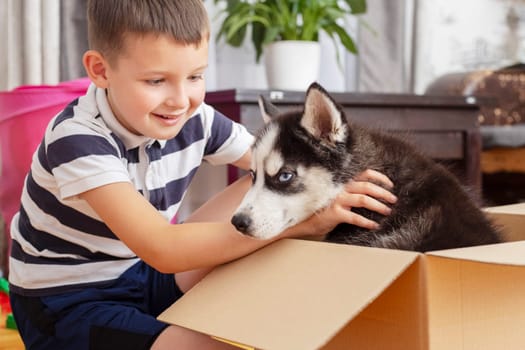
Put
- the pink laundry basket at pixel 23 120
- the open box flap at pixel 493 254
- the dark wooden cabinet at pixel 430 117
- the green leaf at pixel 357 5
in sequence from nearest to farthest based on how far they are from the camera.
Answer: the open box flap at pixel 493 254 → the pink laundry basket at pixel 23 120 → the dark wooden cabinet at pixel 430 117 → the green leaf at pixel 357 5

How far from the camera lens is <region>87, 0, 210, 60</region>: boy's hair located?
1.20m

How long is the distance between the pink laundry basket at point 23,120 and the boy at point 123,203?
688 millimetres

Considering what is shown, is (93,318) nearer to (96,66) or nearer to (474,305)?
(96,66)

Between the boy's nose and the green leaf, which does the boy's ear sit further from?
the green leaf

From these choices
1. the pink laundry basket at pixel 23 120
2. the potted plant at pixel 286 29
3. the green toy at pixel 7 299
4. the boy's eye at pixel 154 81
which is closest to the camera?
the boy's eye at pixel 154 81

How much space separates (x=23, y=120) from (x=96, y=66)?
90 centimetres

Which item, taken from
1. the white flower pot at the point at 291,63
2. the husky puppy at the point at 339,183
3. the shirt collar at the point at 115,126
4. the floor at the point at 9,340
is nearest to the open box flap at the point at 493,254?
the husky puppy at the point at 339,183

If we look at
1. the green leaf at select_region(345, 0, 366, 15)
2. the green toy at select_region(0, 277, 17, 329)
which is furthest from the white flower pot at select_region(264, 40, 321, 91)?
the green toy at select_region(0, 277, 17, 329)

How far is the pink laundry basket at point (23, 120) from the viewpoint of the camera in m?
2.07

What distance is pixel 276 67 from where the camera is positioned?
2.68 meters

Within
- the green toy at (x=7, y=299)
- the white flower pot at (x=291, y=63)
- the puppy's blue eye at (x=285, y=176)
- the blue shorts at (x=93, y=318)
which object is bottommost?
the green toy at (x=7, y=299)

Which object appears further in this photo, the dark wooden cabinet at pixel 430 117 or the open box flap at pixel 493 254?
the dark wooden cabinet at pixel 430 117

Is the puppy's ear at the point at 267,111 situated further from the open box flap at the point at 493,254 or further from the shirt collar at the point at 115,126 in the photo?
the open box flap at the point at 493,254

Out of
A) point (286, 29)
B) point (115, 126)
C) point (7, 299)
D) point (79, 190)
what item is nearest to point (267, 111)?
point (115, 126)
